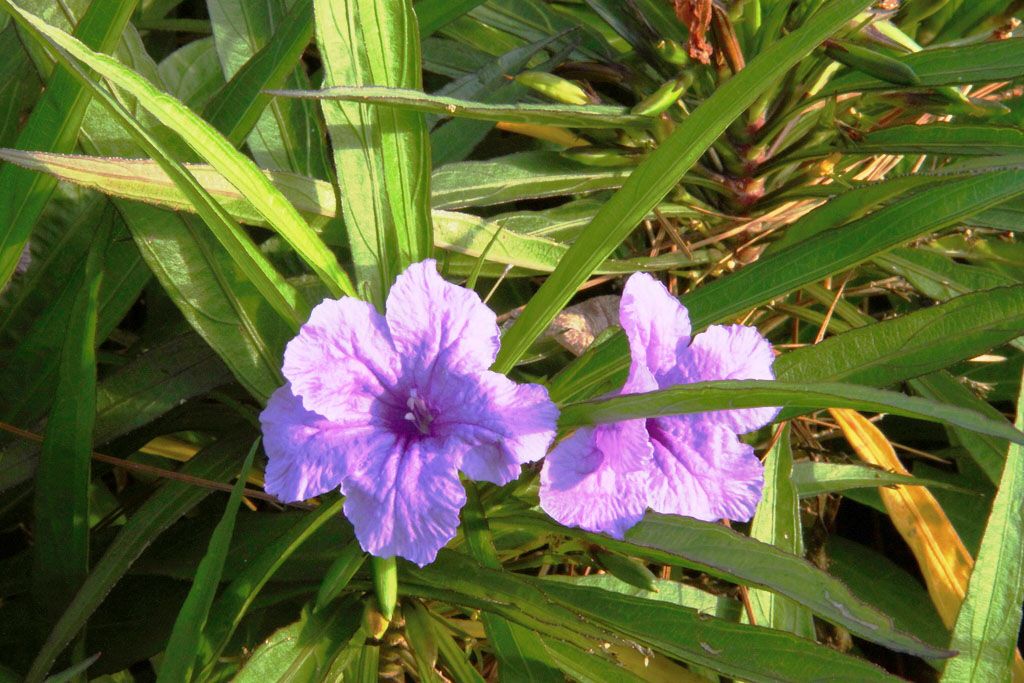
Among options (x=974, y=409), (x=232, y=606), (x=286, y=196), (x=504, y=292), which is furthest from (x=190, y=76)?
(x=974, y=409)

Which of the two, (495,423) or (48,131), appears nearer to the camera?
(495,423)

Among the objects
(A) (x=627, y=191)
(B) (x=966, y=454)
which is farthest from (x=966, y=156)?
(A) (x=627, y=191)

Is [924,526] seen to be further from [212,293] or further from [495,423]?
[212,293]

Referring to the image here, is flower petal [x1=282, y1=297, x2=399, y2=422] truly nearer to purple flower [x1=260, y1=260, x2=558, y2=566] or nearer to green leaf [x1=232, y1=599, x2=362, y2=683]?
purple flower [x1=260, y1=260, x2=558, y2=566]

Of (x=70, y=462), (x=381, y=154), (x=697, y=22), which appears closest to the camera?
(x=381, y=154)

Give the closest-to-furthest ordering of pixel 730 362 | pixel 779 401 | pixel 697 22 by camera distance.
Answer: pixel 779 401
pixel 730 362
pixel 697 22

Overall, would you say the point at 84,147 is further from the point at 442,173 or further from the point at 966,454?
the point at 966,454
